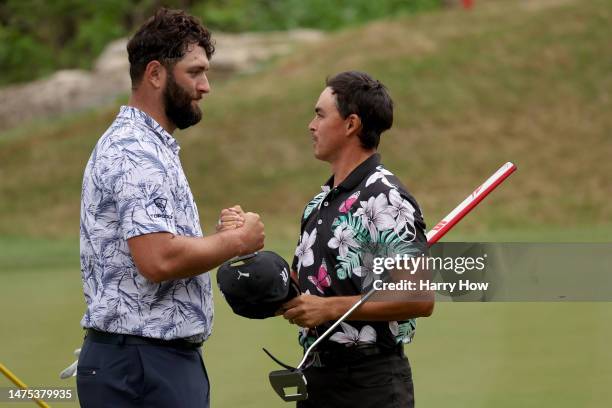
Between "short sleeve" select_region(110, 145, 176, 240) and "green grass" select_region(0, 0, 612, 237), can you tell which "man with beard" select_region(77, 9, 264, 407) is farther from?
"green grass" select_region(0, 0, 612, 237)

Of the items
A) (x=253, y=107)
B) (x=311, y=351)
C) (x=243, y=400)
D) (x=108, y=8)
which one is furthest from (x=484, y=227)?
(x=108, y=8)

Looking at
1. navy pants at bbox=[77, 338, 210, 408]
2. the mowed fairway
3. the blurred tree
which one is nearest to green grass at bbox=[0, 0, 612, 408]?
the mowed fairway

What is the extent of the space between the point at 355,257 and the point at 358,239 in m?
0.07

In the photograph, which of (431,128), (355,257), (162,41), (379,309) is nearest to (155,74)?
(162,41)

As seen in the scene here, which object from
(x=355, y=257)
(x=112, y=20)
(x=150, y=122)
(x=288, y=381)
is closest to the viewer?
(x=150, y=122)

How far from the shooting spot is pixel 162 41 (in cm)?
393

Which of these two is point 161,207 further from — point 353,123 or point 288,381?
point 353,123

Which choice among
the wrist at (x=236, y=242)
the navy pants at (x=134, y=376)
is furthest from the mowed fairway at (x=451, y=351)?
the wrist at (x=236, y=242)

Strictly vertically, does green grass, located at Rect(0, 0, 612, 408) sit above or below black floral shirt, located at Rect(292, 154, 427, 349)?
above

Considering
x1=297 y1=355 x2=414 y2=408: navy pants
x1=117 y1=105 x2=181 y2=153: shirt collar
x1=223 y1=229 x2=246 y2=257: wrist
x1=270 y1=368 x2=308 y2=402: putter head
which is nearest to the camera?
x1=223 y1=229 x2=246 y2=257: wrist

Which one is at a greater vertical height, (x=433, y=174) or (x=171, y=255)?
(x=433, y=174)

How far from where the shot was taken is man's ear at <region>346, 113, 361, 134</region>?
4371 millimetres

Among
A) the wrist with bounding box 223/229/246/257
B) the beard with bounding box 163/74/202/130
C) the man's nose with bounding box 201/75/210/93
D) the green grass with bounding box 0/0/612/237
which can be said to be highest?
the green grass with bounding box 0/0/612/237

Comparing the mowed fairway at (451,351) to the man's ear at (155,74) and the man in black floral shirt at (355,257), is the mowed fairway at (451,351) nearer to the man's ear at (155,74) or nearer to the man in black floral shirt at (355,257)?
the man in black floral shirt at (355,257)
